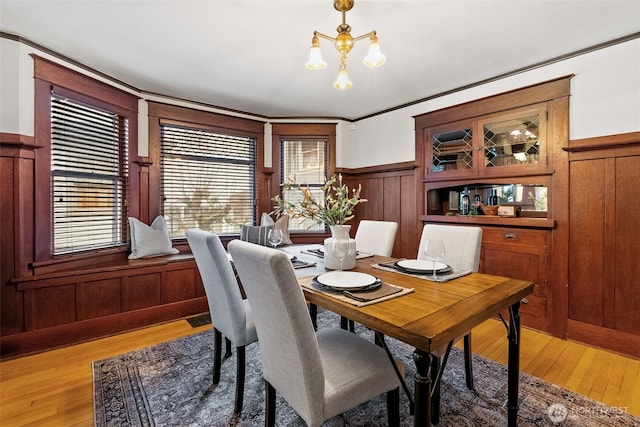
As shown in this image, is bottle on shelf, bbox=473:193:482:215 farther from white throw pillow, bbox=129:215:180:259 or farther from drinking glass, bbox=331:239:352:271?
white throw pillow, bbox=129:215:180:259

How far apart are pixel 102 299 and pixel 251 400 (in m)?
1.81

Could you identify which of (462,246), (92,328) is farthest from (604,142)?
(92,328)

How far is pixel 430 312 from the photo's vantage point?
120 cm

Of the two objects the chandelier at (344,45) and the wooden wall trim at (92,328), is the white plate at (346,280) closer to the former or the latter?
the chandelier at (344,45)

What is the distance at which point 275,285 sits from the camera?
1085 millimetres

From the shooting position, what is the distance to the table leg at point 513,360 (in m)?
1.54

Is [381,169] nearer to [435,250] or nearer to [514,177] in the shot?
[514,177]

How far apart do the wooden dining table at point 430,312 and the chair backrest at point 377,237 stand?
0.73 metres

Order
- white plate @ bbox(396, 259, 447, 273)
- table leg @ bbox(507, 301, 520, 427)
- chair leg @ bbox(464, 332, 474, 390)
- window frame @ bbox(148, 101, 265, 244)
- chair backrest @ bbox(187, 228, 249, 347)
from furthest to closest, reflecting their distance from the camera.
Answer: window frame @ bbox(148, 101, 265, 244)
chair leg @ bbox(464, 332, 474, 390)
white plate @ bbox(396, 259, 447, 273)
chair backrest @ bbox(187, 228, 249, 347)
table leg @ bbox(507, 301, 520, 427)

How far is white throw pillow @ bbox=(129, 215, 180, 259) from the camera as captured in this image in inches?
124

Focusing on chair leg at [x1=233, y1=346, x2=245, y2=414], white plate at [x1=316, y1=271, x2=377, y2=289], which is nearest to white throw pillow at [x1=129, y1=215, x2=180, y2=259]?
chair leg at [x1=233, y1=346, x2=245, y2=414]

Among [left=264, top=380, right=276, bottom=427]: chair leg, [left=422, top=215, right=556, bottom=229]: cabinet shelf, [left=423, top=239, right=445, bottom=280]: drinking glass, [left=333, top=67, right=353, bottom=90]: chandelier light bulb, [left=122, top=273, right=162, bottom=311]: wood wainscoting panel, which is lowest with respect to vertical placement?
[left=264, top=380, right=276, bottom=427]: chair leg

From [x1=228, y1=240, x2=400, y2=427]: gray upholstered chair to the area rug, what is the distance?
39 cm

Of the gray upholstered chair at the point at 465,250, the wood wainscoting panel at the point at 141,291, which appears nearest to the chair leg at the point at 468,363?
the gray upholstered chair at the point at 465,250
